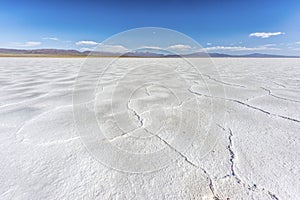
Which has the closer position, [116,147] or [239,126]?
[116,147]

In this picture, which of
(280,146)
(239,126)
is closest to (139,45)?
(239,126)

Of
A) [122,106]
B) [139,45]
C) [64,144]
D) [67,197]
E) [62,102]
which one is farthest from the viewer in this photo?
[62,102]

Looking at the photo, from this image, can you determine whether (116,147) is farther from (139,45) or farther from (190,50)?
(190,50)

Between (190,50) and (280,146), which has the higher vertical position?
(190,50)

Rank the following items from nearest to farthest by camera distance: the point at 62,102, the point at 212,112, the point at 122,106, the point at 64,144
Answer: the point at 64,144
the point at 212,112
the point at 122,106
the point at 62,102

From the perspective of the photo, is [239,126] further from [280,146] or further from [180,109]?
[180,109]

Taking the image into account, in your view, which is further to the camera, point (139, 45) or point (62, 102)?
point (62, 102)

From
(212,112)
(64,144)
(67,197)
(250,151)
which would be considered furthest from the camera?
(212,112)

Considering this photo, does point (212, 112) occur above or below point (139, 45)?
below

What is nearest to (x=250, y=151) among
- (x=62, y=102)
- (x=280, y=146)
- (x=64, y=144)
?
(x=280, y=146)

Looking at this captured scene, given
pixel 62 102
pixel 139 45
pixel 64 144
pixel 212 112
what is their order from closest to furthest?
pixel 64 144
pixel 139 45
pixel 212 112
pixel 62 102
